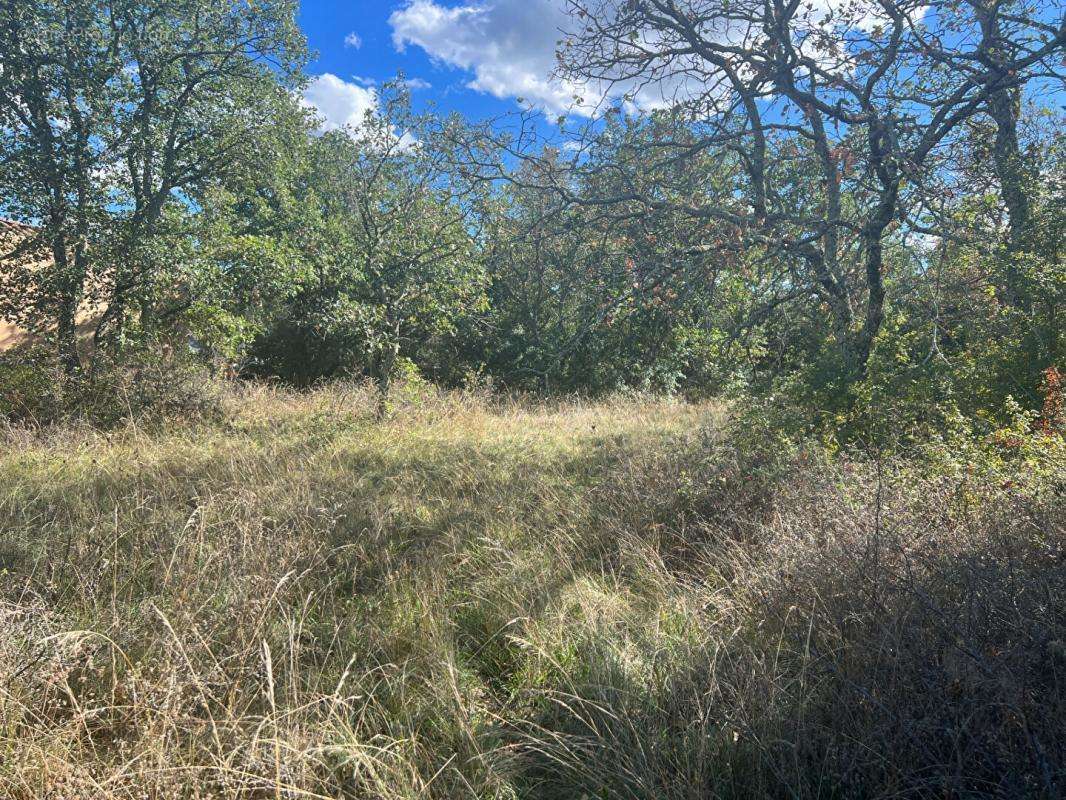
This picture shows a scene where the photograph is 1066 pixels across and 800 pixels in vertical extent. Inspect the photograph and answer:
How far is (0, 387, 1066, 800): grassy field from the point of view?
6.16ft

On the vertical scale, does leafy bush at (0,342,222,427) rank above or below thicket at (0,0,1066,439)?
below

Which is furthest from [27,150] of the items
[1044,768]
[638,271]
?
[1044,768]

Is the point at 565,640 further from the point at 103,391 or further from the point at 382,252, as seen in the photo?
the point at 382,252

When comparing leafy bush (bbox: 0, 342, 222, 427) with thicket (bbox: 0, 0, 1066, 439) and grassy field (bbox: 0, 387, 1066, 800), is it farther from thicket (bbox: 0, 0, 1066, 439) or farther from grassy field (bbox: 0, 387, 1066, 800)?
grassy field (bbox: 0, 387, 1066, 800)

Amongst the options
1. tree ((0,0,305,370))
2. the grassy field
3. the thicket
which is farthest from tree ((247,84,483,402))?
the grassy field

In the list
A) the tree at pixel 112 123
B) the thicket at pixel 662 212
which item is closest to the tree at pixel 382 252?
the thicket at pixel 662 212

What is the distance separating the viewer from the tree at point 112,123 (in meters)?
8.93

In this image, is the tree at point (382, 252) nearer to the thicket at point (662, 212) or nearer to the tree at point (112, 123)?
the thicket at point (662, 212)

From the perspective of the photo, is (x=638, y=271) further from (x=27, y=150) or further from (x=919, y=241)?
(x=27, y=150)

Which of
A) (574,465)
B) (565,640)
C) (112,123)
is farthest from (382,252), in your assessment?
(565,640)

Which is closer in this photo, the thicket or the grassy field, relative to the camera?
the grassy field

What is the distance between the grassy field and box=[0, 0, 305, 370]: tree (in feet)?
18.4

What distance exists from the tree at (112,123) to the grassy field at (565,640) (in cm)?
562

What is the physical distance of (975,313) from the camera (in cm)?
545
